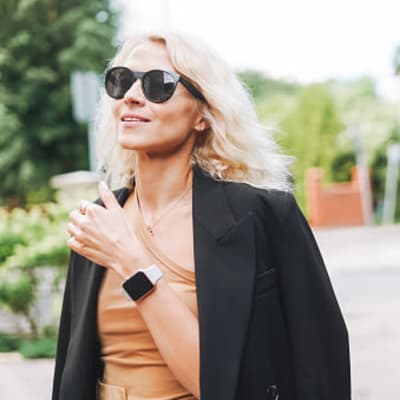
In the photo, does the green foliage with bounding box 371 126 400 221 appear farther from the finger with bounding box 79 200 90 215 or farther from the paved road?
the finger with bounding box 79 200 90 215

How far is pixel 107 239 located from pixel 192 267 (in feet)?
0.64

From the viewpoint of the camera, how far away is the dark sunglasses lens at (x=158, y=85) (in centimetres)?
187

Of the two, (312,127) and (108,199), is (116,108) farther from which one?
(312,127)

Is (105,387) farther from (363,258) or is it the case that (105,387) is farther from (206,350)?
(363,258)

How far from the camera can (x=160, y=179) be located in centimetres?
196

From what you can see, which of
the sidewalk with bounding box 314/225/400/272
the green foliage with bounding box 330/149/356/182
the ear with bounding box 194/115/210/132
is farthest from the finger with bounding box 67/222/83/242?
the green foliage with bounding box 330/149/356/182

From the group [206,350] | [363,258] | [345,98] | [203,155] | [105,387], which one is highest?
[345,98]

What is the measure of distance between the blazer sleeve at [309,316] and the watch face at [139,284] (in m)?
0.28

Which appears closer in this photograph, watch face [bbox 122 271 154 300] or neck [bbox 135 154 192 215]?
watch face [bbox 122 271 154 300]

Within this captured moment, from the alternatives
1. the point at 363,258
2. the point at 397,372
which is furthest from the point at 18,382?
the point at 363,258

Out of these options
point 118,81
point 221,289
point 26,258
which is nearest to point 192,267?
point 221,289

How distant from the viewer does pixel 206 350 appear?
1.71 meters

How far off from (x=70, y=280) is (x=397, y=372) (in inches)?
225

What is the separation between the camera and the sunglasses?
1.87m
